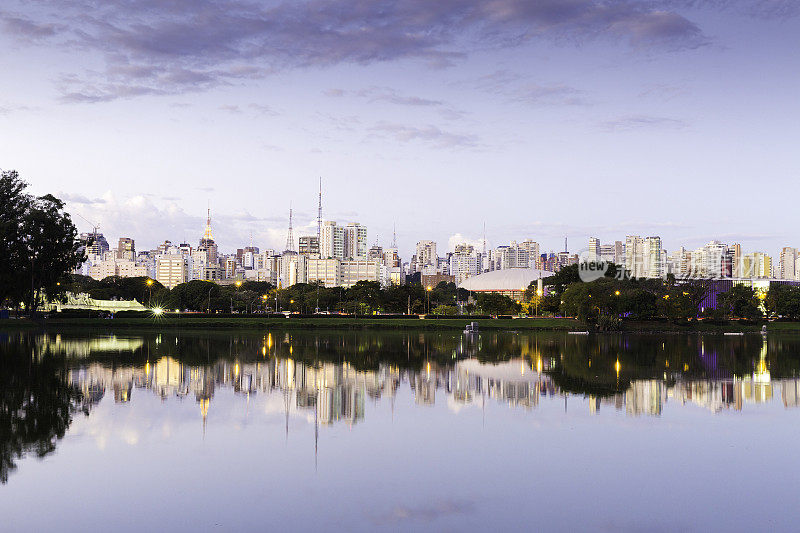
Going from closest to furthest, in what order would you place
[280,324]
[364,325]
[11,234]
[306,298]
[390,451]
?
[390,451] < [11,234] < [280,324] < [364,325] < [306,298]

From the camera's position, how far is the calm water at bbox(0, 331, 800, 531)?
1102 centimetres

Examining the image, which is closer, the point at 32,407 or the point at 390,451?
the point at 390,451

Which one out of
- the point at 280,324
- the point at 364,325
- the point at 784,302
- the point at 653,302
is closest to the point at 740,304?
the point at 784,302

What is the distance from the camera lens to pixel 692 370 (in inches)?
1309

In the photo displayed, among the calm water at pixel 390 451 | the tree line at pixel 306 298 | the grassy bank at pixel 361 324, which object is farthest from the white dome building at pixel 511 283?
the calm water at pixel 390 451

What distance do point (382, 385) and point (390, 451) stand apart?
1055 cm

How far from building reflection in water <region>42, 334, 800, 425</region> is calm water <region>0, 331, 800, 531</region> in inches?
5.4

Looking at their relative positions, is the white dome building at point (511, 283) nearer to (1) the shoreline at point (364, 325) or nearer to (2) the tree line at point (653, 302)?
(2) the tree line at point (653, 302)

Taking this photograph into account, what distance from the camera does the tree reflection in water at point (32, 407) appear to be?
1464 centimetres

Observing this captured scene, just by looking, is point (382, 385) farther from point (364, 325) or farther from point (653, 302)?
point (653, 302)

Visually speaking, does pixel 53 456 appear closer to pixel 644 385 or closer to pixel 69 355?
pixel 644 385

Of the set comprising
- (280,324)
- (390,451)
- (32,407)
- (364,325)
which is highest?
(32,407)

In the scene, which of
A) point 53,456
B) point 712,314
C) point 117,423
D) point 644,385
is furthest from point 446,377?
point 712,314

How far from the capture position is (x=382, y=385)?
1011 inches
